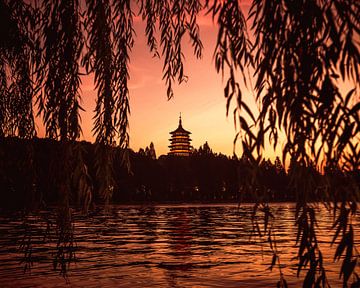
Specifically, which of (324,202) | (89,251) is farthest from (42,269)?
(324,202)

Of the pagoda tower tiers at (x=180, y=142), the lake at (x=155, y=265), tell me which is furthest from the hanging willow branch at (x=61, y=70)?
the pagoda tower tiers at (x=180, y=142)

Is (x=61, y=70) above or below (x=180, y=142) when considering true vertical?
below

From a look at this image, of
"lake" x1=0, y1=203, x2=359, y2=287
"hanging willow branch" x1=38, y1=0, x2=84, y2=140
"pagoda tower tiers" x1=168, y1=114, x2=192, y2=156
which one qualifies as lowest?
"lake" x1=0, y1=203, x2=359, y2=287

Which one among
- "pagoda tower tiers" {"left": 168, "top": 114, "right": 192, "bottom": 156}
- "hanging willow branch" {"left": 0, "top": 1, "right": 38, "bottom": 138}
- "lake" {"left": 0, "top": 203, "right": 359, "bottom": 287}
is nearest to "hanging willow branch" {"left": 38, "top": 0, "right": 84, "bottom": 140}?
"hanging willow branch" {"left": 0, "top": 1, "right": 38, "bottom": 138}

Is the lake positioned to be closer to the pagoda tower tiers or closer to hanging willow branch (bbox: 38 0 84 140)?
hanging willow branch (bbox: 38 0 84 140)

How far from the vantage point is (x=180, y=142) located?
125375 millimetres

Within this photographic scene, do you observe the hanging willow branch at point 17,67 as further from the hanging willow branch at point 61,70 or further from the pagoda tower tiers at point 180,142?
the pagoda tower tiers at point 180,142

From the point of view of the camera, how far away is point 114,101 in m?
3.16

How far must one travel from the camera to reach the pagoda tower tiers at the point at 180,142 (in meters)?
123

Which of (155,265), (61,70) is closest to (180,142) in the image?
(155,265)

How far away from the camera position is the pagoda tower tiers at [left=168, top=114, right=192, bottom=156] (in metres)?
123

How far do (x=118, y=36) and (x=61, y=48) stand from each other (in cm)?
50

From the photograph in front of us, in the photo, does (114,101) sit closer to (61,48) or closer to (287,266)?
(61,48)

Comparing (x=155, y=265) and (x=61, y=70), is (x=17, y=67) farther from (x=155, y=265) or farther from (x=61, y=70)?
(x=155, y=265)
